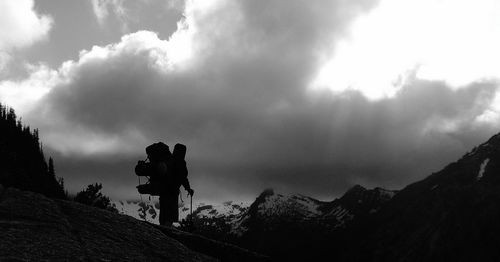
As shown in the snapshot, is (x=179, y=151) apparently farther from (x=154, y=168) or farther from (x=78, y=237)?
(x=78, y=237)

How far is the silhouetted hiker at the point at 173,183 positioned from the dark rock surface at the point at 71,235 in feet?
20.1

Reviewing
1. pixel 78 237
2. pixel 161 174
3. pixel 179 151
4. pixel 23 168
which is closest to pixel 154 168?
pixel 161 174

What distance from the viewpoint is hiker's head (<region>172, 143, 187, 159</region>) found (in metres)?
17.5

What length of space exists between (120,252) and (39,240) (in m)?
1.26

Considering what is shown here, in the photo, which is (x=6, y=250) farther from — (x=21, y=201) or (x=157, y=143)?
(x=157, y=143)

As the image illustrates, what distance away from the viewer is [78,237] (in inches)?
348

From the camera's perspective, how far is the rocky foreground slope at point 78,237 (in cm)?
785

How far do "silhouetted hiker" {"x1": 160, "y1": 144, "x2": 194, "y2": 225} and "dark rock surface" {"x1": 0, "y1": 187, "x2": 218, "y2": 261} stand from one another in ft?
20.1

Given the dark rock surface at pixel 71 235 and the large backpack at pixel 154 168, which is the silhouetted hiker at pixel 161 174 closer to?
the large backpack at pixel 154 168

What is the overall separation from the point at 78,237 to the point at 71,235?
0.37 ft

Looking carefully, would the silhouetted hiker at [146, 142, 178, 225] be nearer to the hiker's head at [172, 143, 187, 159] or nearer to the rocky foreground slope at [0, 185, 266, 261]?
the hiker's head at [172, 143, 187, 159]

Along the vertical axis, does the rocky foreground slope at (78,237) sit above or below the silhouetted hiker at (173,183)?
below

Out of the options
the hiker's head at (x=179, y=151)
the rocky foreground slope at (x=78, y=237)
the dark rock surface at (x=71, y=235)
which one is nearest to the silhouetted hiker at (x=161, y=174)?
the hiker's head at (x=179, y=151)

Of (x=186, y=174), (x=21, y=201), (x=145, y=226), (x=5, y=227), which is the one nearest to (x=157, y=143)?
(x=186, y=174)
